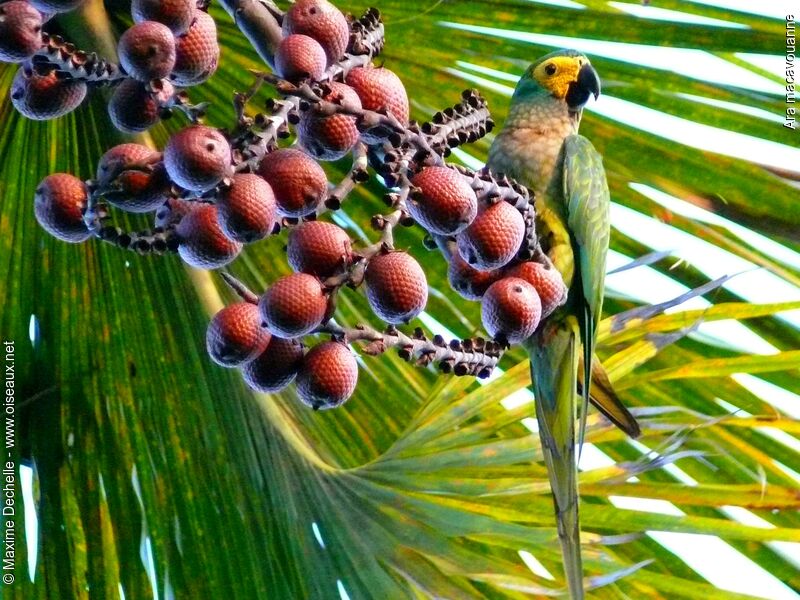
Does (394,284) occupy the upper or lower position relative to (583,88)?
lower

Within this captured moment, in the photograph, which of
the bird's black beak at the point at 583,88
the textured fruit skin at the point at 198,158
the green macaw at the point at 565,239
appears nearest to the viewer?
the textured fruit skin at the point at 198,158

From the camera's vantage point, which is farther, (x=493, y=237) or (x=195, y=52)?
(x=493, y=237)

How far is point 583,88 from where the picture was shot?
262 centimetres

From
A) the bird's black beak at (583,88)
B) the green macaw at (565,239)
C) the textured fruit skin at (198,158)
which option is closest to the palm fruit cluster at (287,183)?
the textured fruit skin at (198,158)

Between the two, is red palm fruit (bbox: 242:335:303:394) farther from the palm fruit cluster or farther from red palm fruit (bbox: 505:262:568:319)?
red palm fruit (bbox: 505:262:568:319)

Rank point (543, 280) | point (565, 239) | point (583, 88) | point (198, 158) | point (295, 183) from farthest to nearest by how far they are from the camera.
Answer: point (583, 88) < point (565, 239) < point (543, 280) < point (295, 183) < point (198, 158)

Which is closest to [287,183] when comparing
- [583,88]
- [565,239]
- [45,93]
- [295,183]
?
[295,183]

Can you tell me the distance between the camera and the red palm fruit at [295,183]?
136 centimetres

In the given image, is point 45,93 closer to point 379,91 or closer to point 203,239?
point 203,239

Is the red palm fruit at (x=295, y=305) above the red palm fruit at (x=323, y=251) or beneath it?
beneath

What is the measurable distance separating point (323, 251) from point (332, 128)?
0.16m

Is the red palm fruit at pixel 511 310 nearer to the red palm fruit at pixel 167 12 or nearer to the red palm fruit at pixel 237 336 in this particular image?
the red palm fruit at pixel 237 336

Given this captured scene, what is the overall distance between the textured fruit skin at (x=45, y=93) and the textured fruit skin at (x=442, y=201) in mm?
481

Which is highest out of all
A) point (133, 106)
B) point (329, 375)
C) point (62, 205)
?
point (133, 106)
